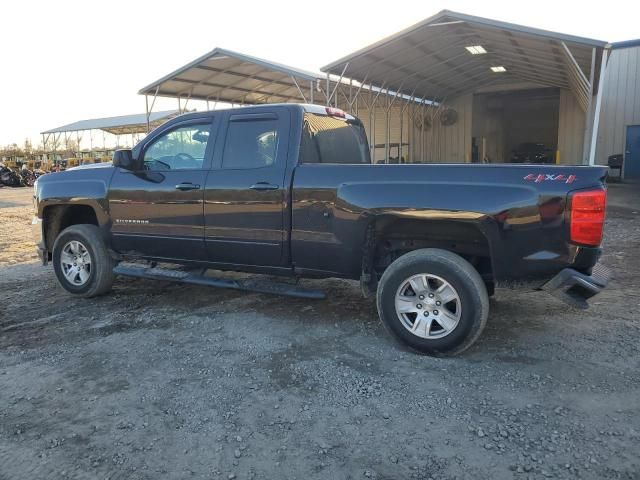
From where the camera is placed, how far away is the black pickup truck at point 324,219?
3787mm

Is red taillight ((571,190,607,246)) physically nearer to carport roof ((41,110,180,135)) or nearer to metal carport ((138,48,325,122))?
metal carport ((138,48,325,122))

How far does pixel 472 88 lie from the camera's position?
25547mm

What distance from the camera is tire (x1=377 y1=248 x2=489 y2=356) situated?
392 cm

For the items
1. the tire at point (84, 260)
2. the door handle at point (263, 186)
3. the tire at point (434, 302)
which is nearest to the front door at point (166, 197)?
the tire at point (84, 260)

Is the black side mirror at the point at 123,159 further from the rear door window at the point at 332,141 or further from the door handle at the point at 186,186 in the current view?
the rear door window at the point at 332,141

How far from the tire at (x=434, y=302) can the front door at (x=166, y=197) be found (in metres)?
2.04

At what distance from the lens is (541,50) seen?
49.9 feet

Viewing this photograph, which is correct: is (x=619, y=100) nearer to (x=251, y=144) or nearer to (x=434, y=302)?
(x=251, y=144)

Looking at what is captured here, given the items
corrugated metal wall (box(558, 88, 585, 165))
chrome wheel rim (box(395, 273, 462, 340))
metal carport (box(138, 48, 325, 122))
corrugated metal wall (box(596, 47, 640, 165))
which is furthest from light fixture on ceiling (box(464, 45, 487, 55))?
chrome wheel rim (box(395, 273, 462, 340))

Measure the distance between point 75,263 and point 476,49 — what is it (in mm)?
15407

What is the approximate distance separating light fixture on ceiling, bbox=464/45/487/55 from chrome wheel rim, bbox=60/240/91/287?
581 inches

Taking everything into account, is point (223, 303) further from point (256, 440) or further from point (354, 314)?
point (256, 440)

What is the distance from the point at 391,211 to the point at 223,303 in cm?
235

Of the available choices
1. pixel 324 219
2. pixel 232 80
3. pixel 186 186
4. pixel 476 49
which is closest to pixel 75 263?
pixel 186 186
